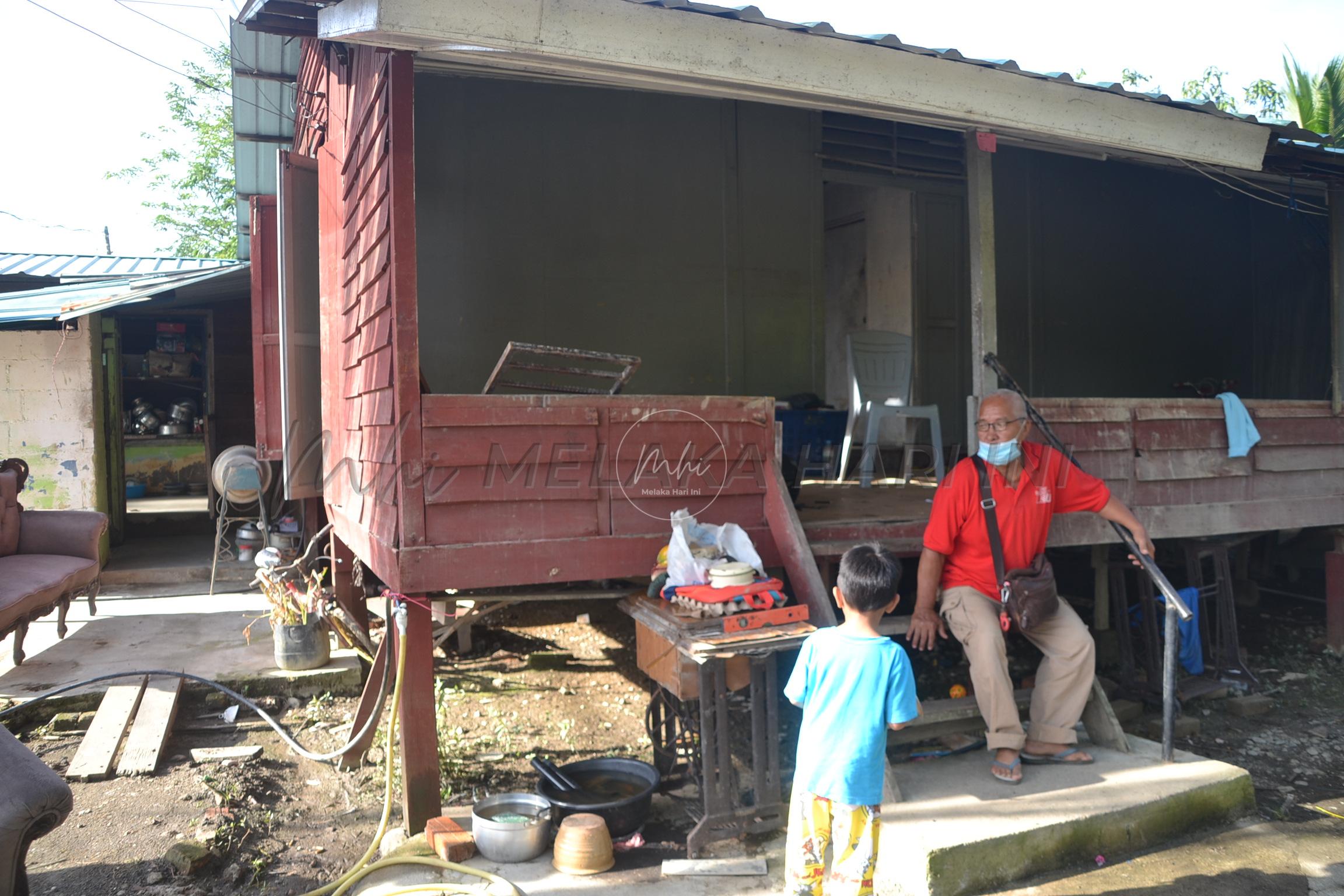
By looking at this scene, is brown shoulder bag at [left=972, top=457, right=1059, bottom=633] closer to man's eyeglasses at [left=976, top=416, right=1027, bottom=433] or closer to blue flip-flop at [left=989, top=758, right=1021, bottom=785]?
man's eyeglasses at [left=976, top=416, right=1027, bottom=433]

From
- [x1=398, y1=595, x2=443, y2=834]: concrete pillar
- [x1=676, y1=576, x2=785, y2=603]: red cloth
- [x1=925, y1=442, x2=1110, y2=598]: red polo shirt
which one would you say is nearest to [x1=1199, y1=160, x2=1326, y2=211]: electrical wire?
[x1=925, y1=442, x2=1110, y2=598]: red polo shirt

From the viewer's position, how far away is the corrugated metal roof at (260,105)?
7.01 meters

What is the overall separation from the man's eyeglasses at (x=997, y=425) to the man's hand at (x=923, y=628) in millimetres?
902

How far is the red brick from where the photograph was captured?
12.5 ft

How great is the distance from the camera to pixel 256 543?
370 inches

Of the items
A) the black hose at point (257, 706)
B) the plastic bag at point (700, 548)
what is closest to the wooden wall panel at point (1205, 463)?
the plastic bag at point (700, 548)

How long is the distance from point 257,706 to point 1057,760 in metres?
4.76

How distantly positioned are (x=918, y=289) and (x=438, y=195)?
4.45m

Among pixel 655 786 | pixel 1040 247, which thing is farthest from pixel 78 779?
pixel 1040 247

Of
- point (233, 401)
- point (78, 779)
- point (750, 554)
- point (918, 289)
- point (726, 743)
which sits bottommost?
point (78, 779)

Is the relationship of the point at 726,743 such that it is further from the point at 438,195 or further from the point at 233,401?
the point at 233,401

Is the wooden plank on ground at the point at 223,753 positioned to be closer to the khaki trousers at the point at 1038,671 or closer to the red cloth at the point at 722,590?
the red cloth at the point at 722,590

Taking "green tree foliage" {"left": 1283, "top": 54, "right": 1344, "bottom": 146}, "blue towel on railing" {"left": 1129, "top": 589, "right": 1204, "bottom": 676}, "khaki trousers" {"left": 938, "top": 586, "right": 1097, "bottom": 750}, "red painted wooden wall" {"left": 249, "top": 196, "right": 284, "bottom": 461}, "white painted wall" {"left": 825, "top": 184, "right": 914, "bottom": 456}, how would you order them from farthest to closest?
"green tree foliage" {"left": 1283, "top": 54, "right": 1344, "bottom": 146} → "white painted wall" {"left": 825, "top": 184, "right": 914, "bottom": 456} → "red painted wooden wall" {"left": 249, "top": 196, "right": 284, "bottom": 461} → "blue towel on railing" {"left": 1129, "top": 589, "right": 1204, "bottom": 676} → "khaki trousers" {"left": 938, "top": 586, "right": 1097, "bottom": 750}

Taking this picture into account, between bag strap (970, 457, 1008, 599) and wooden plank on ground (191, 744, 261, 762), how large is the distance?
4.41m
